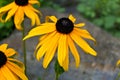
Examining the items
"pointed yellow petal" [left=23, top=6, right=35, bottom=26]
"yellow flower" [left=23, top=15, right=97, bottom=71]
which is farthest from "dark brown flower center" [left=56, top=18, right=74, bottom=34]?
"pointed yellow petal" [left=23, top=6, right=35, bottom=26]

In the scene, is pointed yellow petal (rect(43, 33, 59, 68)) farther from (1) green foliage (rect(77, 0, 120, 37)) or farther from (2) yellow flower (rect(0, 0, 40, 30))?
(1) green foliage (rect(77, 0, 120, 37))

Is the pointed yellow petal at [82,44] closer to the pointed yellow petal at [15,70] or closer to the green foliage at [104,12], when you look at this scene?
the pointed yellow petal at [15,70]

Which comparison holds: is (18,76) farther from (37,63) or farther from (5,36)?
(5,36)

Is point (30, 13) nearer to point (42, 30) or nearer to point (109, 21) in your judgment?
point (42, 30)

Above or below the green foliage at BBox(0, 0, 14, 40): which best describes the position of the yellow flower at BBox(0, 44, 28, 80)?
above

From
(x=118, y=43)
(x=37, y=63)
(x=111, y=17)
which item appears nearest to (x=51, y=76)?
(x=37, y=63)

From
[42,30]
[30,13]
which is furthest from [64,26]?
[30,13]

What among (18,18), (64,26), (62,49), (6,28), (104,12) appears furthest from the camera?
(104,12)
